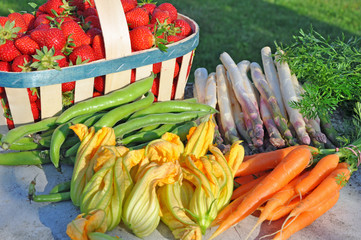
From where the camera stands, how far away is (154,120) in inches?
109

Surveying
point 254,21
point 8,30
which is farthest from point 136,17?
point 254,21

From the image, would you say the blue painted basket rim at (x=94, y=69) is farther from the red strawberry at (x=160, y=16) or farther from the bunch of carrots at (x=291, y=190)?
the bunch of carrots at (x=291, y=190)

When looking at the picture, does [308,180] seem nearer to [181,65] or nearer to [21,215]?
[181,65]

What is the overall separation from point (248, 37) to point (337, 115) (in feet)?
8.67

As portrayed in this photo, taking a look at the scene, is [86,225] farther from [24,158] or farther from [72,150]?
[24,158]

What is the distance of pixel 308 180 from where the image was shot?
7.83ft

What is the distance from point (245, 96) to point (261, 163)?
2.50 ft

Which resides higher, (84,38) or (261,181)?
(84,38)

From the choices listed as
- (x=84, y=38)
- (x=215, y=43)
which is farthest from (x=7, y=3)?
(x=84, y=38)

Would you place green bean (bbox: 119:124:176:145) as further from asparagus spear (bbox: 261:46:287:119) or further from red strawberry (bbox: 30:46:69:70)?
asparagus spear (bbox: 261:46:287:119)

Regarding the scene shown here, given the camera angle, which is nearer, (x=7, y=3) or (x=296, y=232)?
(x=296, y=232)

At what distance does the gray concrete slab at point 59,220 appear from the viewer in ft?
7.20

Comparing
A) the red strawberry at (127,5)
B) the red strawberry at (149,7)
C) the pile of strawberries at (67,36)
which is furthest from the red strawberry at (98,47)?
the red strawberry at (149,7)

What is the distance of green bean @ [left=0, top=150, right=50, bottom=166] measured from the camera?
2660 mm
